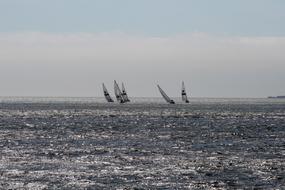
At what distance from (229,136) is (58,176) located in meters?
Answer: 54.1

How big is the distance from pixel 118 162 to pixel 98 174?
8.77 metres

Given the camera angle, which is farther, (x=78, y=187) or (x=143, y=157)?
(x=143, y=157)

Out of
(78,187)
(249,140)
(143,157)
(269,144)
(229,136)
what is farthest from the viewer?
(229,136)

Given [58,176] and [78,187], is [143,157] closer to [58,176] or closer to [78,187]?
[58,176]

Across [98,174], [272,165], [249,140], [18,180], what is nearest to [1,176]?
[18,180]

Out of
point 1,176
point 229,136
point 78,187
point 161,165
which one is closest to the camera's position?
point 78,187

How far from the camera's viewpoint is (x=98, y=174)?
183ft

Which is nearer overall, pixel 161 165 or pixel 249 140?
pixel 161 165

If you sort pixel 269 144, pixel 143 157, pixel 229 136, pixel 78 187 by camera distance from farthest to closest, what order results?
pixel 229 136 < pixel 269 144 < pixel 143 157 < pixel 78 187

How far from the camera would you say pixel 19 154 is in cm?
7244

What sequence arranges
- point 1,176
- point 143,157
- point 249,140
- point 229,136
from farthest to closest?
point 229,136 → point 249,140 → point 143,157 → point 1,176

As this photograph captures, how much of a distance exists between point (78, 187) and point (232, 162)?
2015 cm

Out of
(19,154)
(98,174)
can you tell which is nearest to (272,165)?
(98,174)

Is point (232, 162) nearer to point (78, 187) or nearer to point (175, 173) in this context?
point (175, 173)
